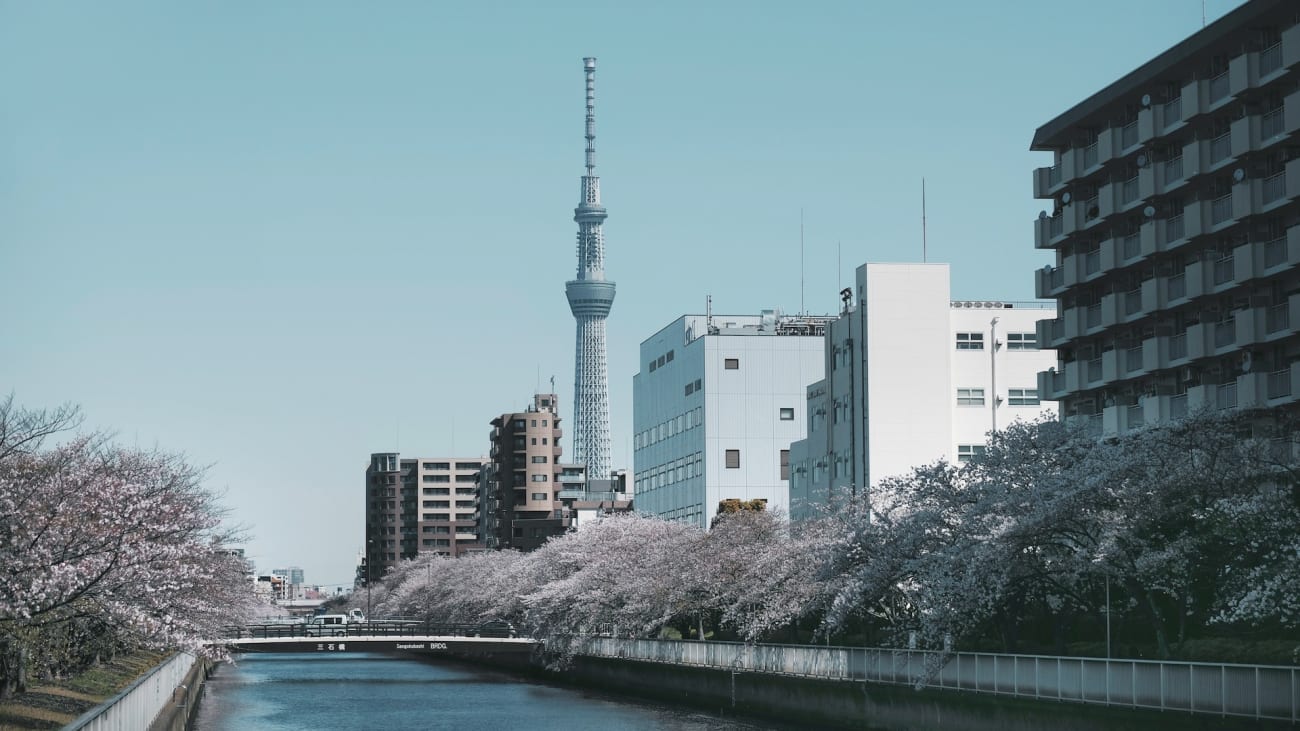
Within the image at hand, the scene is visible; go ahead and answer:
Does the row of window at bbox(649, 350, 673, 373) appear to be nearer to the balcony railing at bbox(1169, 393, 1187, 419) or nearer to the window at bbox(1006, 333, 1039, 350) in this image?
the window at bbox(1006, 333, 1039, 350)

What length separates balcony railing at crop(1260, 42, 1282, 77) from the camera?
191 feet

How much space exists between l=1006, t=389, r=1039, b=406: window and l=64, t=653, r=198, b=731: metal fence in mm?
51211

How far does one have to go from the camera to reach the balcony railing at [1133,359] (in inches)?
2672

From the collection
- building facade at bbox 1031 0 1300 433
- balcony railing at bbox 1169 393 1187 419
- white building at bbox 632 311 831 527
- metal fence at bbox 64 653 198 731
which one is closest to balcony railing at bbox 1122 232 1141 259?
building facade at bbox 1031 0 1300 433

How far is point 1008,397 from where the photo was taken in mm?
94812

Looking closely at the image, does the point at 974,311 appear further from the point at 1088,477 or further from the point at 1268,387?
the point at 1088,477

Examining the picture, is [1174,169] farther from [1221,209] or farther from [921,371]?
[921,371]

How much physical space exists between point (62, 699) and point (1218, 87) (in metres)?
44.8

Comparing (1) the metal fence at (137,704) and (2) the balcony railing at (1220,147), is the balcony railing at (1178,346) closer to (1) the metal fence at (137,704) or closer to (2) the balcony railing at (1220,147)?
(2) the balcony railing at (1220,147)

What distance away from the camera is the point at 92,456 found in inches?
2275

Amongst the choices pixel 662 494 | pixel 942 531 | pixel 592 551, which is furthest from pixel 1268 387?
pixel 662 494

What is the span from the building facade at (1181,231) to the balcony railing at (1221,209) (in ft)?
0.47

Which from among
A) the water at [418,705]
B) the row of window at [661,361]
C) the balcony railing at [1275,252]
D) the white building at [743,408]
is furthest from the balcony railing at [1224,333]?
the row of window at [661,361]

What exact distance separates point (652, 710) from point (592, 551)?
33.3 metres
